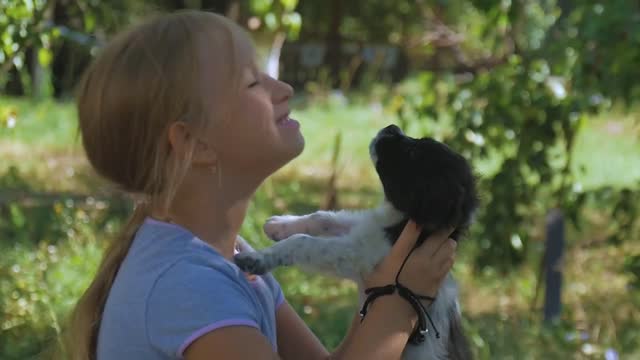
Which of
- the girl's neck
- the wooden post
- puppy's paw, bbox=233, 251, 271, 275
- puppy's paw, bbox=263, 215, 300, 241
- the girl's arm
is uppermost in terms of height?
the girl's neck

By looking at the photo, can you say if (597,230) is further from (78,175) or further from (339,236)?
(339,236)

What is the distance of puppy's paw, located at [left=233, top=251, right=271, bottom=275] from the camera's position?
2.30 meters

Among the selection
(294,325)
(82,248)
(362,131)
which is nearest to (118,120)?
(294,325)

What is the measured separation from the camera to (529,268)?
20.6 ft

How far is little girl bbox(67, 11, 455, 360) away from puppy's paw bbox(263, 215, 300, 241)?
1.69 feet

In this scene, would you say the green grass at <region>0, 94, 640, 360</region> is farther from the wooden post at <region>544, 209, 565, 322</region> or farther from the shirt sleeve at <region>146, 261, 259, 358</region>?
the shirt sleeve at <region>146, 261, 259, 358</region>

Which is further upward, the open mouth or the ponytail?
the open mouth

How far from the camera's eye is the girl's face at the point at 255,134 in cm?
205

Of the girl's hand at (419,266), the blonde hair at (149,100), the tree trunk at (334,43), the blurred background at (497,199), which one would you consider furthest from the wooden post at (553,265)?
the tree trunk at (334,43)

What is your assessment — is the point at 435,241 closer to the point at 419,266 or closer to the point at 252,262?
the point at 419,266

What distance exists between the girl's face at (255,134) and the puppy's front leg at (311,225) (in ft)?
1.91

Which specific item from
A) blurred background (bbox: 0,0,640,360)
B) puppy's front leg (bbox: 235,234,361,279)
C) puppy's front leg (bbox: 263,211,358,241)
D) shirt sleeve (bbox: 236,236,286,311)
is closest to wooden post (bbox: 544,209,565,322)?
blurred background (bbox: 0,0,640,360)

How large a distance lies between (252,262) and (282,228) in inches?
13.2

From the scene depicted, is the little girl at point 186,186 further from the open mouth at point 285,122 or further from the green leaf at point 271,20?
the green leaf at point 271,20
